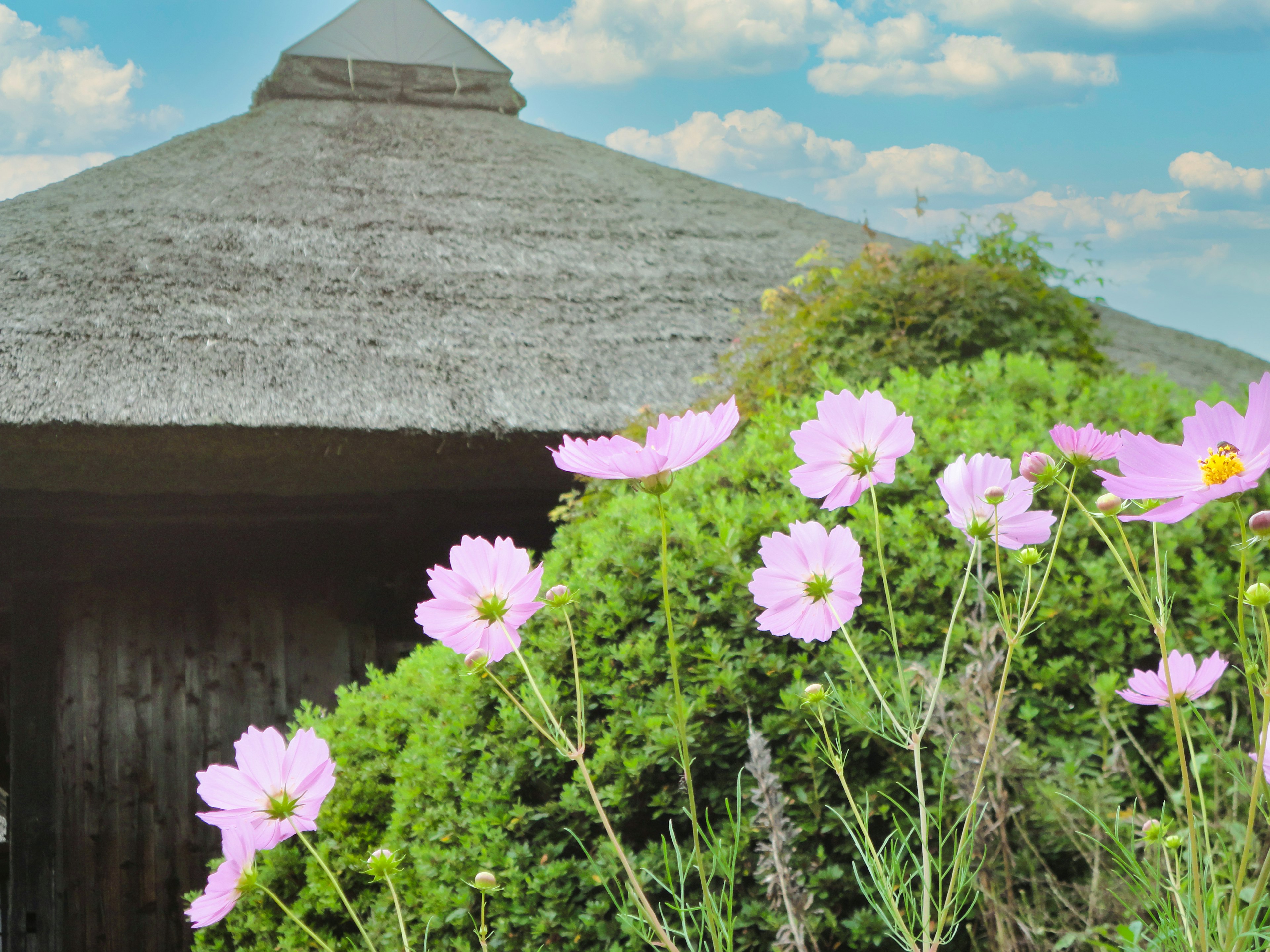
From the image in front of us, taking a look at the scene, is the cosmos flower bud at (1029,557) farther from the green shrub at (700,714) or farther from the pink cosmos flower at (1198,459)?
the green shrub at (700,714)

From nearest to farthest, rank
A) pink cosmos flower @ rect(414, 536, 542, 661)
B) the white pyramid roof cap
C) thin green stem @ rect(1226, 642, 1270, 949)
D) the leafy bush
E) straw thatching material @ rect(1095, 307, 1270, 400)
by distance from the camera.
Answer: thin green stem @ rect(1226, 642, 1270, 949) < pink cosmos flower @ rect(414, 536, 542, 661) < the leafy bush < straw thatching material @ rect(1095, 307, 1270, 400) < the white pyramid roof cap

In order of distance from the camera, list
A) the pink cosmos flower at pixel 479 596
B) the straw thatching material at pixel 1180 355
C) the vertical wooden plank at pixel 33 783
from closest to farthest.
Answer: the pink cosmos flower at pixel 479 596
the vertical wooden plank at pixel 33 783
the straw thatching material at pixel 1180 355

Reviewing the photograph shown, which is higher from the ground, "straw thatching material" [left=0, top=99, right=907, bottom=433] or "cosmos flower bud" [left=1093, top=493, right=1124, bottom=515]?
"straw thatching material" [left=0, top=99, right=907, bottom=433]

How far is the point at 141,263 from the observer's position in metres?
4.68

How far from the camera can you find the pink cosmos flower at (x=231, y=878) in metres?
0.81

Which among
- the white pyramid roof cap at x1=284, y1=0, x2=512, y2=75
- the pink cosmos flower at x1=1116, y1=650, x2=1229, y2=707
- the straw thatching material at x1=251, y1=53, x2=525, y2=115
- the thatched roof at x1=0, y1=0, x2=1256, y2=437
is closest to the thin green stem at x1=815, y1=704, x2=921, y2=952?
the pink cosmos flower at x1=1116, y1=650, x2=1229, y2=707

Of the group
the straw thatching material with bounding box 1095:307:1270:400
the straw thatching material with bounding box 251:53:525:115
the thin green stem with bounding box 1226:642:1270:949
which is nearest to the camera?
the thin green stem with bounding box 1226:642:1270:949

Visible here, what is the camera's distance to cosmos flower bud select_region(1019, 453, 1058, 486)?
75 centimetres

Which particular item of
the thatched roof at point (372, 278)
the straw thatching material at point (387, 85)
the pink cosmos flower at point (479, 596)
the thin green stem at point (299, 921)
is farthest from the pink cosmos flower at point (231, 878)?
the straw thatching material at point (387, 85)

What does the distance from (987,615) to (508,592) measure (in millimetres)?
1557

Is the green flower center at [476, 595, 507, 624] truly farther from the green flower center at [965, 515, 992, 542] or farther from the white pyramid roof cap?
the white pyramid roof cap

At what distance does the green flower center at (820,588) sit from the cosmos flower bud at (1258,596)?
30 centimetres

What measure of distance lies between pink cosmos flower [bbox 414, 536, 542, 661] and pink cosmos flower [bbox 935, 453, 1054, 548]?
1.21 feet

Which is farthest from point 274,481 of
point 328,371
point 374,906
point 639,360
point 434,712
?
point 374,906
